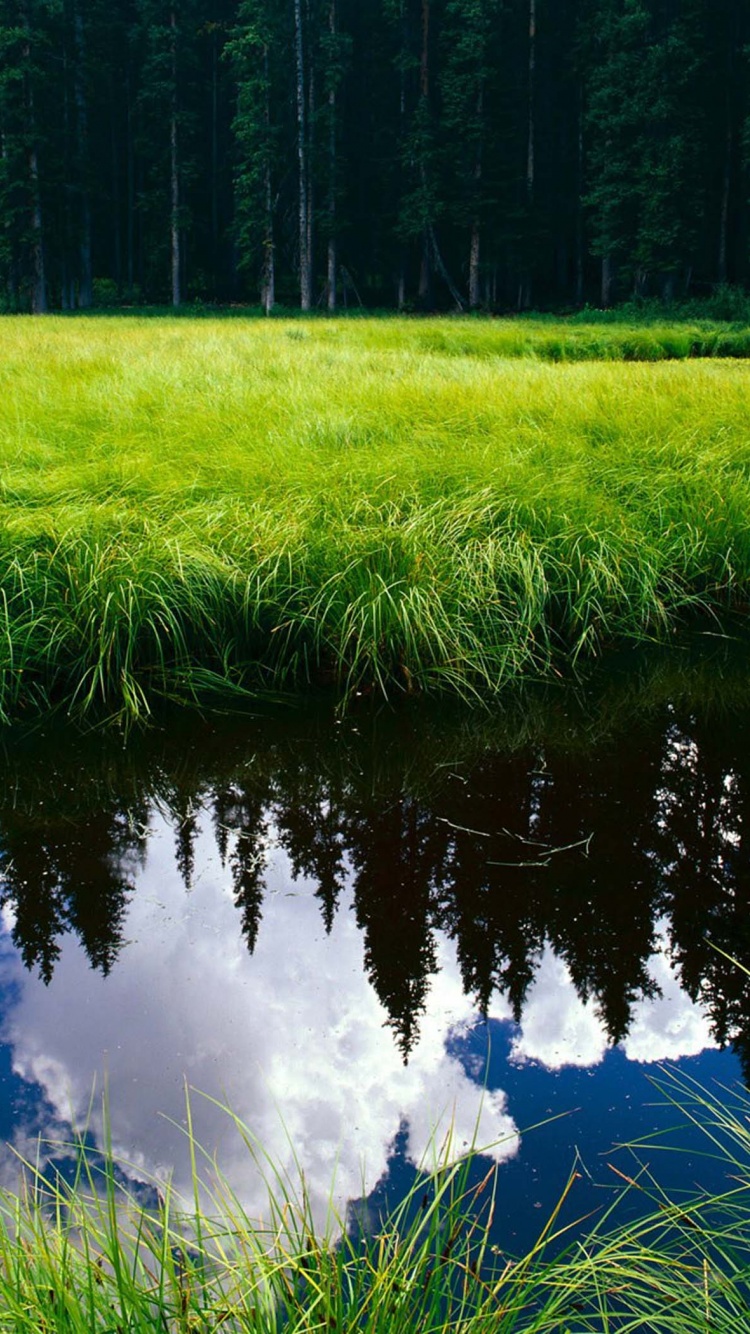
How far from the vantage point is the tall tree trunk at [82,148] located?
28.0 m

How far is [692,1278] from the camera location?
1595 millimetres

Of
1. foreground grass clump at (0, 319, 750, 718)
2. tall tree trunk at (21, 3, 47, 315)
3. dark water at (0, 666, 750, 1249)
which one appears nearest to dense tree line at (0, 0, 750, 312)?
tall tree trunk at (21, 3, 47, 315)

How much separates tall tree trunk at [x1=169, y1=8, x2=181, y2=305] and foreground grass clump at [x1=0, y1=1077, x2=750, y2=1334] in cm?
2979

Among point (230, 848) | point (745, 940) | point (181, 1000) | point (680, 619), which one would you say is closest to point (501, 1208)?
point (181, 1000)

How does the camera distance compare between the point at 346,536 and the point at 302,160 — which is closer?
the point at 346,536

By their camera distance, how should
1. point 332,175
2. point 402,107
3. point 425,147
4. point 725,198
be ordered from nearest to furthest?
1. point 725,198
2. point 425,147
3. point 332,175
4. point 402,107

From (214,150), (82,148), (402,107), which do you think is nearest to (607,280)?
(402,107)

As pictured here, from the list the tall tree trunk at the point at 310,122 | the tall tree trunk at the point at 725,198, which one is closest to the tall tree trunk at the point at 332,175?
the tall tree trunk at the point at 310,122

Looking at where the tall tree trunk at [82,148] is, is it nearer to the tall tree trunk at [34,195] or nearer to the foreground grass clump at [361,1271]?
the tall tree trunk at [34,195]

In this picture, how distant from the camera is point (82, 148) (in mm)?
28906

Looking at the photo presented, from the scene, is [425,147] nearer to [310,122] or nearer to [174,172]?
[310,122]

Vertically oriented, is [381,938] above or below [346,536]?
below

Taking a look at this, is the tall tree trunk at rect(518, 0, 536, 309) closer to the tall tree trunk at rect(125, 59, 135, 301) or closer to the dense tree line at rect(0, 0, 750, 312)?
the dense tree line at rect(0, 0, 750, 312)

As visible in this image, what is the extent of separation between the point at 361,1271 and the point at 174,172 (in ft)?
102
